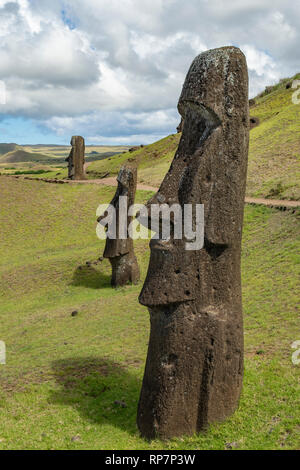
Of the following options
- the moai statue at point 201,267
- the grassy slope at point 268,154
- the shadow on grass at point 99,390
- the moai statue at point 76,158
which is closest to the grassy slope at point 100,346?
the shadow on grass at point 99,390

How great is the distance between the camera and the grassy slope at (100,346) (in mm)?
6332

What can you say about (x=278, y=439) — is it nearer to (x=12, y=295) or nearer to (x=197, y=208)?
(x=197, y=208)

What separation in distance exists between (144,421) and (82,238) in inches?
683

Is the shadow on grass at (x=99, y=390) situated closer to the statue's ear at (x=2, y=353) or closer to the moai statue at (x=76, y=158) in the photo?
the statue's ear at (x=2, y=353)

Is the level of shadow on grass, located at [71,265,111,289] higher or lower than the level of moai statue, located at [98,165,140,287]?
lower

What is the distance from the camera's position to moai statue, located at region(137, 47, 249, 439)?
6.01 m

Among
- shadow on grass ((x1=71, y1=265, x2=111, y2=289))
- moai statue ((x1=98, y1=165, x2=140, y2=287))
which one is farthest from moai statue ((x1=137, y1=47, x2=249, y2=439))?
shadow on grass ((x1=71, y1=265, x2=111, y2=289))

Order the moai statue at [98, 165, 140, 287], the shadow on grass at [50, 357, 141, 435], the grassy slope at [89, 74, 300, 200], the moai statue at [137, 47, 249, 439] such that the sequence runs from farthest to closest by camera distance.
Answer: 1. the grassy slope at [89, 74, 300, 200]
2. the moai statue at [98, 165, 140, 287]
3. the shadow on grass at [50, 357, 141, 435]
4. the moai statue at [137, 47, 249, 439]

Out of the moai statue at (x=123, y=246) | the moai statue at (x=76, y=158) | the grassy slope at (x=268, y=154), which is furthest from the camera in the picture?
the moai statue at (x=76, y=158)

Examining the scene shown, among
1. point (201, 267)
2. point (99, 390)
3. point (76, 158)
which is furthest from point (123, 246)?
point (76, 158)

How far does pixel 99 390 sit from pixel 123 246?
8.65 metres

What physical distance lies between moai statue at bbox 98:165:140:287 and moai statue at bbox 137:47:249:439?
961 centimetres

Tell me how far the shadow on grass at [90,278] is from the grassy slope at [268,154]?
399 inches

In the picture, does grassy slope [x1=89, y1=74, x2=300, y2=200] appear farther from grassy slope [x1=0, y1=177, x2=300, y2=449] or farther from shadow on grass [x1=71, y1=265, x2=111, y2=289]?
shadow on grass [x1=71, y1=265, x2=111, y2=289]
